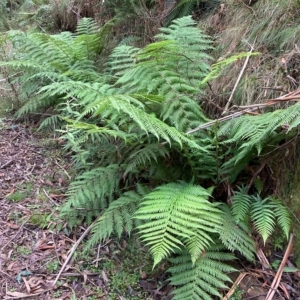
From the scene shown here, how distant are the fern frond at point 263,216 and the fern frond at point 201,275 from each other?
224mm

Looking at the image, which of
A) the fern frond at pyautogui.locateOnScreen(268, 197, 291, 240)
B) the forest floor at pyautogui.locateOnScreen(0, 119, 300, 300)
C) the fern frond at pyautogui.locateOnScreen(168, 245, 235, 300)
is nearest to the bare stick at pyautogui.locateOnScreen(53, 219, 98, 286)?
the forest floor at pyautogui.locateOnScreen(0, 119, 300, 300)

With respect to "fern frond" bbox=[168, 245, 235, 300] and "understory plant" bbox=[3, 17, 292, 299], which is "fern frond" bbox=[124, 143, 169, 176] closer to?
"understory plant" bbox=[3, 17, 292, 299]

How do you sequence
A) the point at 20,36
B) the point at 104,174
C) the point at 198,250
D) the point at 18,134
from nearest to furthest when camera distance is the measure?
the point at 198,250, the point at 104,174, the point at 18,134, the point at 20,36

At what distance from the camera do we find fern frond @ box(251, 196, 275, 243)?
6.55 feet

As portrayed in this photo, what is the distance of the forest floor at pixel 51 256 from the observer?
2.05 meters

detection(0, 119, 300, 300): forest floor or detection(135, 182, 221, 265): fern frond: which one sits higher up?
detection(135, 182, 221, 265): fern frond

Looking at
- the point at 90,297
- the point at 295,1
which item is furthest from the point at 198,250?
the point at 295,1

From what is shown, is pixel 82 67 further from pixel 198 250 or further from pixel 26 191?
pixel 198 250

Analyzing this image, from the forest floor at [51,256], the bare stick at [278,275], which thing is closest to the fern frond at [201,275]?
the forest floor at [51,256]

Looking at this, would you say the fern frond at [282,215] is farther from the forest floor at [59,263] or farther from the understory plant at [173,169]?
the forest floor at [59,263]

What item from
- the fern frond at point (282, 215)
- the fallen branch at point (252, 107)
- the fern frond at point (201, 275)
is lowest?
the fern frond at point (201, 275)

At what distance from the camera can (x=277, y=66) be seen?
8.39 feet

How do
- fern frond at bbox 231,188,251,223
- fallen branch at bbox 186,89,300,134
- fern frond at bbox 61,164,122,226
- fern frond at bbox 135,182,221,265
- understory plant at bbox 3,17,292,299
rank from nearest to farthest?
fern frond at bbox 135,182,221,265 → understory plant at bbox 3,17,292,299 → fern frond at bbox 231,188,251,223 → fallen branch at bbox 186,89,300,134 → fern frond at bbox 61,164,122,226

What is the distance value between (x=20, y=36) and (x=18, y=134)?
3.55 ft
